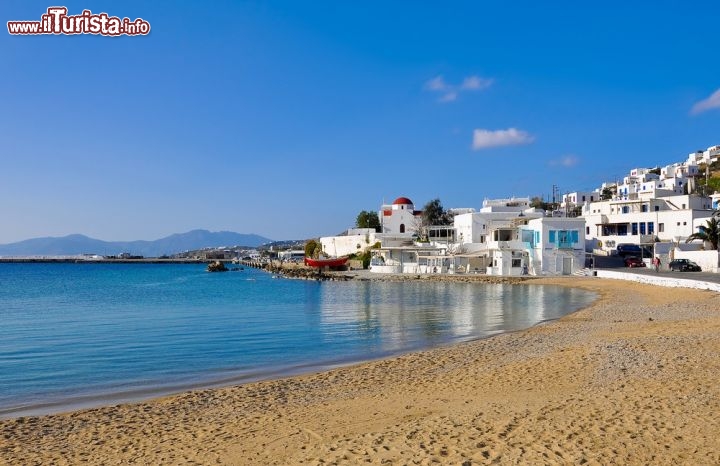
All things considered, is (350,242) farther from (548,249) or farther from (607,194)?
(607,194)

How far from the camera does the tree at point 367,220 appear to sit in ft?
355

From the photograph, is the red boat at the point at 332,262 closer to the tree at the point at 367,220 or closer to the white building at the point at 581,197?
the tree at the point at 367,220

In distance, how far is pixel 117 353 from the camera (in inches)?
738

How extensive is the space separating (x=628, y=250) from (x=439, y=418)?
199 ft

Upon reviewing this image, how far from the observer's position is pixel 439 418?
941 centimetres

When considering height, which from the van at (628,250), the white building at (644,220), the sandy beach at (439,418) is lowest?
the sandy beach at (439,418)

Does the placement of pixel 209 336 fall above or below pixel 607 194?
below

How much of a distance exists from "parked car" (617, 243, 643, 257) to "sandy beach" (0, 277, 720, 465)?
5106 cm

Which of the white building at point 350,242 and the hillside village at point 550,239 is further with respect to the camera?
the white building at point 350,242

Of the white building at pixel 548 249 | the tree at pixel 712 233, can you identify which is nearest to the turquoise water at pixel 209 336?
the white building at pixel 548 249

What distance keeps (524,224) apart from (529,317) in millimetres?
38019

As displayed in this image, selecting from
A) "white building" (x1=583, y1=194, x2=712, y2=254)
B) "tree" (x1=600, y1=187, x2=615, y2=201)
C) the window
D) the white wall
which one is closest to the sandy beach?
the window

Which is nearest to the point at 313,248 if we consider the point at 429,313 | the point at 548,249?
the point at 548,249

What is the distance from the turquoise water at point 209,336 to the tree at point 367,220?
65.8 meters
